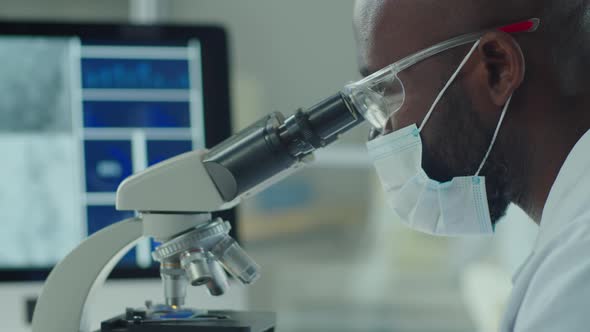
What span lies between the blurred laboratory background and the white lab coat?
120 centimetres

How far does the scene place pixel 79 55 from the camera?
111 cm

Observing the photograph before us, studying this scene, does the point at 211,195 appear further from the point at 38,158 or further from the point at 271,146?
the point at 38,158

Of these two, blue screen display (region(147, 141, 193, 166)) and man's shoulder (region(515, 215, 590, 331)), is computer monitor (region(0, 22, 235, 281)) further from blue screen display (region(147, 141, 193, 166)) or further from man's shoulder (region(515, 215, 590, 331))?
man's shoulder (region(515, 215, 590, 331))

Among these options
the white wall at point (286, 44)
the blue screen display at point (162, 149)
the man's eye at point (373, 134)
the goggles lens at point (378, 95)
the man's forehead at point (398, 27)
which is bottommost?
the man's eye at point (373, 134)

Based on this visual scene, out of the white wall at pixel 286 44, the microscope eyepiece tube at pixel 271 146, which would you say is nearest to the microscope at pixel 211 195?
the microscope eyepiece tube at pixel 271 146

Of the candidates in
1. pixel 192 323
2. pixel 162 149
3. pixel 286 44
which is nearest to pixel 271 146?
pixel 192 323

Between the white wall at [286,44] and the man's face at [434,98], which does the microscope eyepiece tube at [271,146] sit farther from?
the white wall at [286,44]

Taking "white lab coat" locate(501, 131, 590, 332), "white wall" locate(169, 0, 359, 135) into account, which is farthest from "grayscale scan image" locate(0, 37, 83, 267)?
"white wall" locate(169, 0, 359, 135)

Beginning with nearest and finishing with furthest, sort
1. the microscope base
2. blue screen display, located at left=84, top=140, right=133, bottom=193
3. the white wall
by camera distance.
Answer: the microscope base → blue screen display, located at left=84, top=140, right=133, bottom=193 → the white wall

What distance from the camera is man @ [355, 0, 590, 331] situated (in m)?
0.76

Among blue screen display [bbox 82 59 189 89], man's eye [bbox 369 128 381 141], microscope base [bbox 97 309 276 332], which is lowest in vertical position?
microscope base [bbox 97 309 276 332]

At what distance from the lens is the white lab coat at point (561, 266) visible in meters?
Result: 0.62

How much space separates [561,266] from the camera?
0.65 m

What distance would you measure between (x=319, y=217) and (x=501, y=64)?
1961 millimetres
